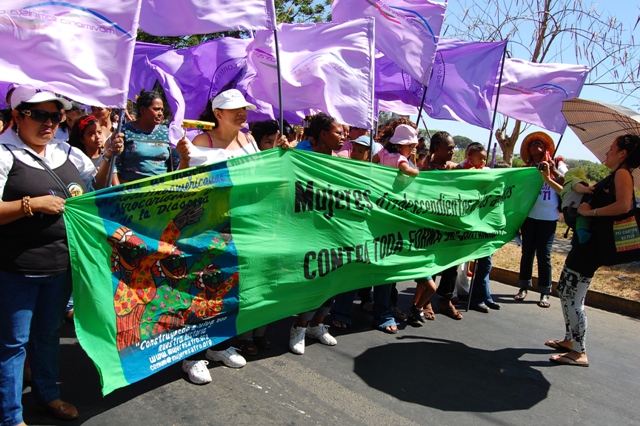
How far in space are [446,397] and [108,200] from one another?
270 centimetres

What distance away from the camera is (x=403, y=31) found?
17.5ft

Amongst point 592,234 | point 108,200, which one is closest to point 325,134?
point 108,200

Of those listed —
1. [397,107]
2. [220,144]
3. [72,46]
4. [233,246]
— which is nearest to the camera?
[72,46]

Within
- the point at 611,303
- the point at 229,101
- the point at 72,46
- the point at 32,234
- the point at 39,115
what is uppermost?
the point at 72,46

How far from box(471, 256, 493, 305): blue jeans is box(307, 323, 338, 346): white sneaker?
2124 mm

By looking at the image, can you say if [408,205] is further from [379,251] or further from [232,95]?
[232,95]

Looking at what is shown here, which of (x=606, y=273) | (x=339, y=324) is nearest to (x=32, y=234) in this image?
(x=339, y=324)

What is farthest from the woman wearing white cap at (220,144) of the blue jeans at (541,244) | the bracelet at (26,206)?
the blue jeans at (541,244)

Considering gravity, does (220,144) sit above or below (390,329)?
above

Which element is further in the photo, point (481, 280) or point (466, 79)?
point (466, 79)

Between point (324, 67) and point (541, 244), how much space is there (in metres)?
3.65

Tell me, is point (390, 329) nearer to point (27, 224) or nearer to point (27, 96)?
point (27, 224)

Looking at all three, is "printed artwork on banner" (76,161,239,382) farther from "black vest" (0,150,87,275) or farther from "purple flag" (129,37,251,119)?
"purple flag" (129,37,251,119)

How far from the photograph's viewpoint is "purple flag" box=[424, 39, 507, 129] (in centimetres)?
638
